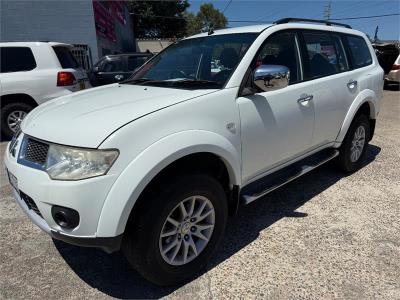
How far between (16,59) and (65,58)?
896 millimetres

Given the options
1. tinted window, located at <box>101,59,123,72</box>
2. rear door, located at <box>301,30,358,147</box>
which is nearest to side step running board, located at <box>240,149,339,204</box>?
rear door, located at <box>301,30,358,147</box>

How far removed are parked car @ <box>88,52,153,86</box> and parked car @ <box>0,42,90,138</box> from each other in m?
3.44

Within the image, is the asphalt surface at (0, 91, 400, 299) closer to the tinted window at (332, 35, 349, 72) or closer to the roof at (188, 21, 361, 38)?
the tinted window at (332, 35, 349, 72)

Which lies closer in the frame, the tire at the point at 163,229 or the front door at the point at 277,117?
the tire at the point at 163,229

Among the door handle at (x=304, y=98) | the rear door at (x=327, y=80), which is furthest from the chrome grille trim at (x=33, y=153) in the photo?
the rear door at (x=327, y=80)

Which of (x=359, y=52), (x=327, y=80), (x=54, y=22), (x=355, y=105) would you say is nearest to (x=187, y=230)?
(x=327, y=80)

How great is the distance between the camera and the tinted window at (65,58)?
7262 millimetres

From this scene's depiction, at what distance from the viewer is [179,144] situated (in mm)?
2363

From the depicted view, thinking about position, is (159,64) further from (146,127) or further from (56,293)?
(56,293)

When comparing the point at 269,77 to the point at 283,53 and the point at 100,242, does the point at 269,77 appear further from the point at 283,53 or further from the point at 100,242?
the point at 100,242

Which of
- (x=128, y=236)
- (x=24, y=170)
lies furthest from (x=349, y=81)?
(x=24, y=170)

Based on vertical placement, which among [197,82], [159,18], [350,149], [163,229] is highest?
[159,18]

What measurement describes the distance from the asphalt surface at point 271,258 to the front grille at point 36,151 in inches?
38.1

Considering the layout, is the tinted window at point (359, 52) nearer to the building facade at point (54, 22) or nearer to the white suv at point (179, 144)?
the white suv at point (179, 144)
